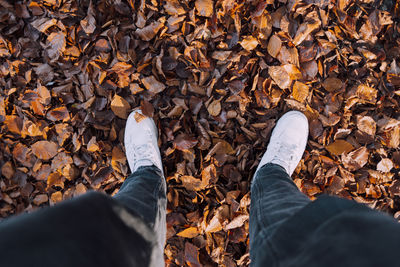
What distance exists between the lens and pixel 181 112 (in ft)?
3.42

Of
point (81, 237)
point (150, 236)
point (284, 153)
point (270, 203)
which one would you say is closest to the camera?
point (81, 237)

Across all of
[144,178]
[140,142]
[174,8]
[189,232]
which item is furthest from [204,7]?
[189,232]

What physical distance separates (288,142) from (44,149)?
1.07 m

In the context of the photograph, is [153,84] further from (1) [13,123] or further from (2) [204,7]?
(1) [13,123]

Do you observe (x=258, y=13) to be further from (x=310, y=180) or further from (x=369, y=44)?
(x=310, y=180)

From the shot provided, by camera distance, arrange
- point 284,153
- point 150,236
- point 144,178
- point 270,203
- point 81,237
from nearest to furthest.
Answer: point 81,237, point 150,236, point 270,203, point 144,178, point 284,153

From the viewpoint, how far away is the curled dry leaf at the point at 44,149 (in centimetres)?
105

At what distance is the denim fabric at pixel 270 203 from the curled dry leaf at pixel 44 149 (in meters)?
0.88

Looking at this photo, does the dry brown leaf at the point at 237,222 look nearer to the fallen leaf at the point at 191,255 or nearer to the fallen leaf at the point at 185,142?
the fallen leaf at the point at 191,255

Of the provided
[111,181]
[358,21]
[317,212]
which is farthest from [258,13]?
[111,181]

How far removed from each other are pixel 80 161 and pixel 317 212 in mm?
958

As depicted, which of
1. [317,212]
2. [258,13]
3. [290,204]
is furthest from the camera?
[258,13]

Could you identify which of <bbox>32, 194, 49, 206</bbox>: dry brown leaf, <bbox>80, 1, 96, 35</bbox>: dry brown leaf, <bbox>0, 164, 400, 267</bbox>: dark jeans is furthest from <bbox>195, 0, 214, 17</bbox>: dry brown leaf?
<bbox>32, 194, 49, 206</bbox>: dry brown leaf

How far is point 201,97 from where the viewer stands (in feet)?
3.42
